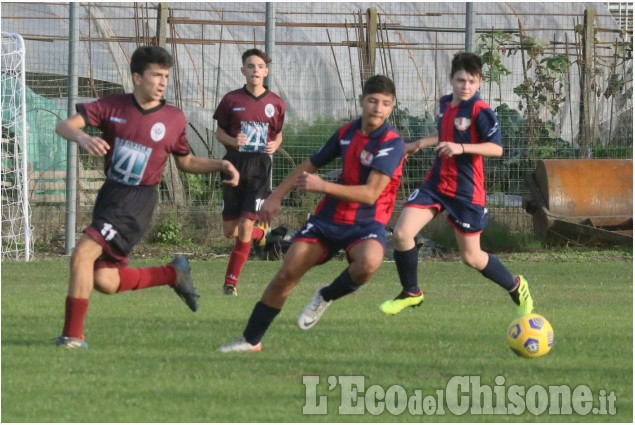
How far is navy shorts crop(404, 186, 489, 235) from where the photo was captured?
913 centimetres

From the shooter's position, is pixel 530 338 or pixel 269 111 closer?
pixel 530 338

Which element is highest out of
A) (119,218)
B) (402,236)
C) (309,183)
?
(309,183)

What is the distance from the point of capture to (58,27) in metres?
21.0

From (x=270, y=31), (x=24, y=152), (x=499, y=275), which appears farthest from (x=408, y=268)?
(x=270, y=31)

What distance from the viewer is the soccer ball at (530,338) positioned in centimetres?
700

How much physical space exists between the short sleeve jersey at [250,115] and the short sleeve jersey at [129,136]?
11.6 ft

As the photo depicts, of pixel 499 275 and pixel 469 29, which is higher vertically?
pixel 469 29

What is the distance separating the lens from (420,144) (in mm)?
9039

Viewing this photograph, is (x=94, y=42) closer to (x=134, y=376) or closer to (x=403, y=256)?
(x=403, y=256)

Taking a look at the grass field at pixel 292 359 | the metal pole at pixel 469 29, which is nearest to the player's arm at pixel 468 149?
the grass field at pixel 292 359

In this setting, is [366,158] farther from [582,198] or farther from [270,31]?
[582,198]

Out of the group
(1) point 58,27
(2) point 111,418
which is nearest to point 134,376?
(2) point 111,418

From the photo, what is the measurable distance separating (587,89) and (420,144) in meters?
8.16

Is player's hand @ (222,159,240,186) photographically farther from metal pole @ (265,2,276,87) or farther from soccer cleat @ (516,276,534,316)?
metal pole @ (265,2,276,87)
